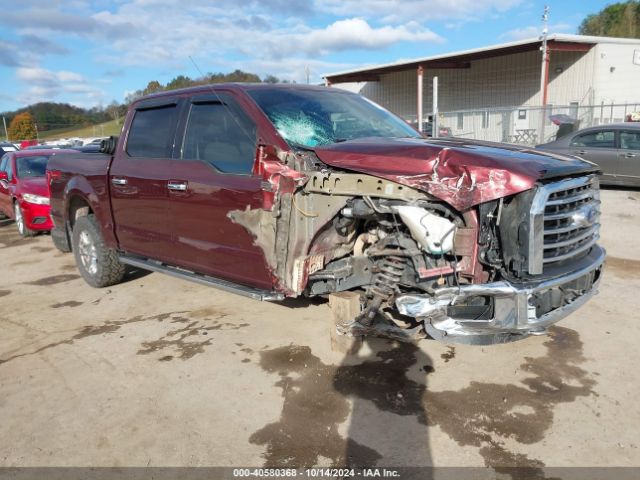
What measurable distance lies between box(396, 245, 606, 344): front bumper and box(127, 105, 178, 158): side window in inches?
111

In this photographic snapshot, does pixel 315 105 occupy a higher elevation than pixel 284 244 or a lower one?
higher

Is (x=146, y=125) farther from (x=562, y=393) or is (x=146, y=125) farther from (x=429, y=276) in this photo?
(x=562, y=393)

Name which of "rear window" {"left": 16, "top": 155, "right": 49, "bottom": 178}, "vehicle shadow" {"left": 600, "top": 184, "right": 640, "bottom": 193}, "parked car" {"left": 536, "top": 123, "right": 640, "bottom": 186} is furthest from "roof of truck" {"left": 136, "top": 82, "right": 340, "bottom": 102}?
"vehicle shadow" {"left": 600, "top": 184, "right": 640, "bottom": 193}

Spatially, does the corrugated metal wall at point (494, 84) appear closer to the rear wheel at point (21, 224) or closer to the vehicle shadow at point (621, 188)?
the vehicle shadow at point (621, 188)

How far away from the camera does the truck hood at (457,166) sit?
308 cm

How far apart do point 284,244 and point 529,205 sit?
1.68m

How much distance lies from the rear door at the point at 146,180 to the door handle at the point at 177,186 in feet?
0.21

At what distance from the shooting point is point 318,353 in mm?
4258

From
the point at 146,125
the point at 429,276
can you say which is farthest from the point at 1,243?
the point at 429,276

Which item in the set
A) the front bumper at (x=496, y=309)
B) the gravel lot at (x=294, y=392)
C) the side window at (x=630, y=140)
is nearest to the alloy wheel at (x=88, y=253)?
the gravel lot at (x=294, y=392)

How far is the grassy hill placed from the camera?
133ft

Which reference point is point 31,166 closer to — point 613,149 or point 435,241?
point 435,241

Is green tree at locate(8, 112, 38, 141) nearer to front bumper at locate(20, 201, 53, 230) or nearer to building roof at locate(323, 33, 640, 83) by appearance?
building roof at locate(323, 33, 640, 83)

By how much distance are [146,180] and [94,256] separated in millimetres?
1680
